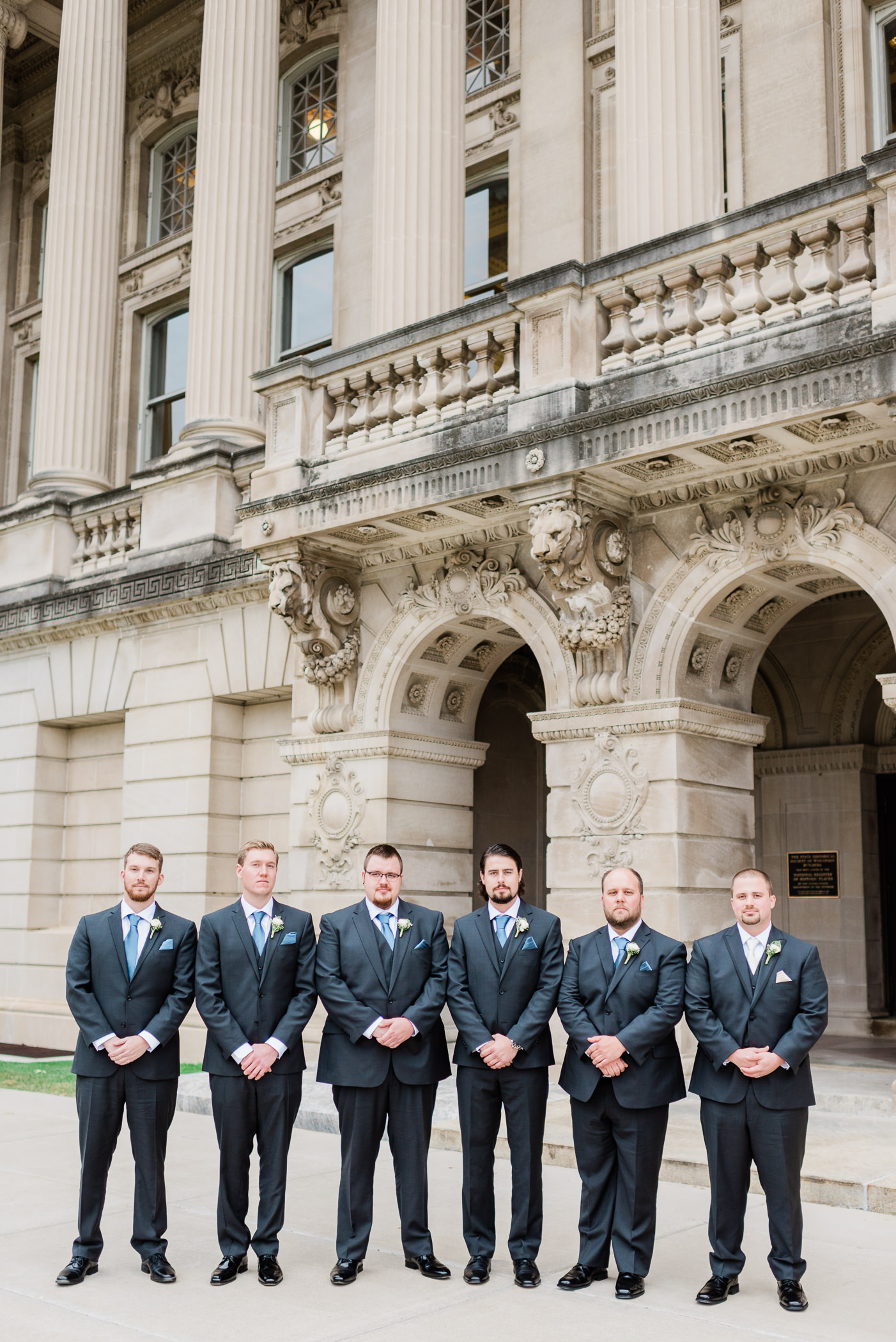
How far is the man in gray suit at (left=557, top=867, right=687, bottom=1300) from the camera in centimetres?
612

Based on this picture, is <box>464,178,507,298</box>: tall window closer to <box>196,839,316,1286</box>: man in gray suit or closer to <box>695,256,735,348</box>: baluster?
<box>695,256,735,348</box>: baluster

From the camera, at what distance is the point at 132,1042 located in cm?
641

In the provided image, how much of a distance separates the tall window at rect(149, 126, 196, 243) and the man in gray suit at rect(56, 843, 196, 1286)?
18541 millimetres

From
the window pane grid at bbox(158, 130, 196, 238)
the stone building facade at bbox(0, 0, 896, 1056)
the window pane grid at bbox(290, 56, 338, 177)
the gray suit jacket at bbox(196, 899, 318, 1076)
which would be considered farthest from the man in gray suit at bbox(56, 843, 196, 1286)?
the window pane grid at bbox(158, 130, 196, 238)

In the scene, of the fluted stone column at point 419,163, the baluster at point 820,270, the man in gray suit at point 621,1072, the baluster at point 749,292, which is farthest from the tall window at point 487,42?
the man in gray suit at point 621,1072

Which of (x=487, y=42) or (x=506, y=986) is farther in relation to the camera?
(x=487, y=42)

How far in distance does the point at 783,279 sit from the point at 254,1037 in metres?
6.77

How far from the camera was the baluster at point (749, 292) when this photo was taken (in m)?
10.2

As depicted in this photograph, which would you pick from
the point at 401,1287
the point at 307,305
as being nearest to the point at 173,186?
the point at 307,305

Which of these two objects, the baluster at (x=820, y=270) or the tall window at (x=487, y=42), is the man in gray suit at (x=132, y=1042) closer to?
the baluster at (x=820, y=270)

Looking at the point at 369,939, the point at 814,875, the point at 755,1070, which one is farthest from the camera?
the point at 814,875

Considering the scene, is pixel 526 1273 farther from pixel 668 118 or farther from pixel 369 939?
pixel 668 118

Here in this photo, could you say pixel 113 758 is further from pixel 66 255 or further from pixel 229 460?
pixel 66 255

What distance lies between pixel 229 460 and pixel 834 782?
25.8 ft
